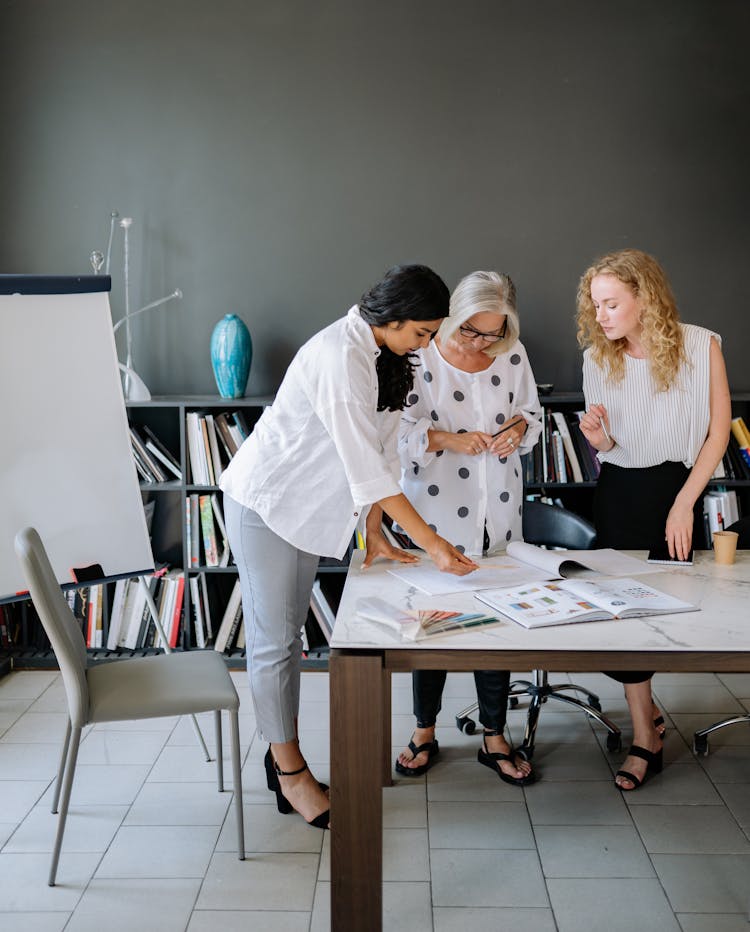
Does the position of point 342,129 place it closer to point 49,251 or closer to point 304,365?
point 49,251

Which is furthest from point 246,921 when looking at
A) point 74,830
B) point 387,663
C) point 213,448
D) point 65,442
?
point 213,448

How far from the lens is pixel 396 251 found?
4031 mm

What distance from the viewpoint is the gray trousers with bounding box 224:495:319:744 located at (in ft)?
8.00

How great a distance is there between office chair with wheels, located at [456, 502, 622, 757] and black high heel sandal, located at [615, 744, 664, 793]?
0.20 meters

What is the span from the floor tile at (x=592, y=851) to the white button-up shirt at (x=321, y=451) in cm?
104

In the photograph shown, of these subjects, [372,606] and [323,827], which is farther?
[323,827]

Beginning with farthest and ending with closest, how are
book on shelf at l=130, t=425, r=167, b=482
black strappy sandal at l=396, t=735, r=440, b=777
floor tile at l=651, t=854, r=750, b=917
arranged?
book on shelf at l=130, t=425, r=167, b=482
black strappy sandal at l=396, t=735, r=440, b=777
floor tile at l=651, t=854, r=750, b=917

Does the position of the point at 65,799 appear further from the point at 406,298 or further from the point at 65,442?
the point at 406,298

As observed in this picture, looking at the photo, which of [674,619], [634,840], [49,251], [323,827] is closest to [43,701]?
[323,827]

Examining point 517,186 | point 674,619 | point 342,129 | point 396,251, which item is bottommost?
point 674,619

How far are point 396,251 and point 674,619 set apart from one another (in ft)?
8.23

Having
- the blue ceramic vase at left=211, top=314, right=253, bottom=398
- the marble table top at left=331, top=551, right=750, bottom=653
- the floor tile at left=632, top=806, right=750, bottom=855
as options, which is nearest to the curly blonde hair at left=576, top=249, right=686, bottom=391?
the marble table top at left=331, top=551, right=750, bottom=653

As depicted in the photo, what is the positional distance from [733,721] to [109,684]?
215cm

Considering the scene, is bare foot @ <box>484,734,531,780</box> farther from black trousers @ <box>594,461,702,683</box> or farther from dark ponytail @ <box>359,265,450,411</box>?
dark ponytail @ <box>359,265,450,411</box>
